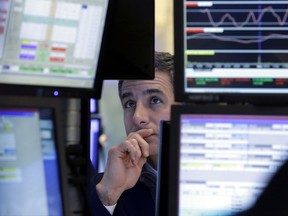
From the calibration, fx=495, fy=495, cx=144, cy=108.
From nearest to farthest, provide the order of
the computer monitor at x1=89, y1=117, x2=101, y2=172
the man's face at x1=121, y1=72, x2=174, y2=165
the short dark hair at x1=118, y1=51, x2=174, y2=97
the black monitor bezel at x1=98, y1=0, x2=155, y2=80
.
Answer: the black monitor bezel at x1=98, y1=0, x2=155, y2=80
the computer monitor at x1=89, y1=117, x2=101, y2=172
the man's face at x1=121, y1=72, x2=174, y2=165
the short dark hair at x1=118, y1=51, x2=174, y2=97

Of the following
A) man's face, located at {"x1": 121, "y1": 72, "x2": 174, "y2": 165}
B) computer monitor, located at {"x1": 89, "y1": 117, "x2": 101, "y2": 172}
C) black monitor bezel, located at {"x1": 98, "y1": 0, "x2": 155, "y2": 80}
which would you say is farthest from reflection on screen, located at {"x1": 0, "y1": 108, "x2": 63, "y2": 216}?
man's face, located at {"x1": 121, "y1": 72, "x2": 174, "y2": 165}

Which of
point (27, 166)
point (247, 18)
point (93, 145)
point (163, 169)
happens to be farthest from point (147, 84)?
point (27, 166)

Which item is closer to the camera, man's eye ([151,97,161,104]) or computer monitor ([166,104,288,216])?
computer monitor ([166,104,288,216])

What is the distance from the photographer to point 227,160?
114 centimetres

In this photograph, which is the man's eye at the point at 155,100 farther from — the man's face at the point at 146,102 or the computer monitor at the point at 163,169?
the computer monitor at the point at 163,169

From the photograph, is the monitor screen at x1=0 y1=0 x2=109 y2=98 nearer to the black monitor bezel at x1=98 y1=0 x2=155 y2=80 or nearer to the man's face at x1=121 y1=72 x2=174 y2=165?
the black monitor bezel at x1=98 y1=0 x2=155 y2=80

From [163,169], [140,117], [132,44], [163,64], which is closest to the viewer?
Result: [163,169]

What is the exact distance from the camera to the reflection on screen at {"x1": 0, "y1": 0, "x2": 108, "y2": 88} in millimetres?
1083

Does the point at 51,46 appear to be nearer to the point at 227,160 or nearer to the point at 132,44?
the point at 132,44

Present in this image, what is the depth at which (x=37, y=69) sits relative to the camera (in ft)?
3.64

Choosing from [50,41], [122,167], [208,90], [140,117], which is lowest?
[122,167]

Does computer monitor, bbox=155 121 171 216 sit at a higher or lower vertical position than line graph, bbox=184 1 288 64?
lower

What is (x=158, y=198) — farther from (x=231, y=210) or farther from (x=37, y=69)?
(x=37, y=69)

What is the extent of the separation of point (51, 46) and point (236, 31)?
16.7 inches
